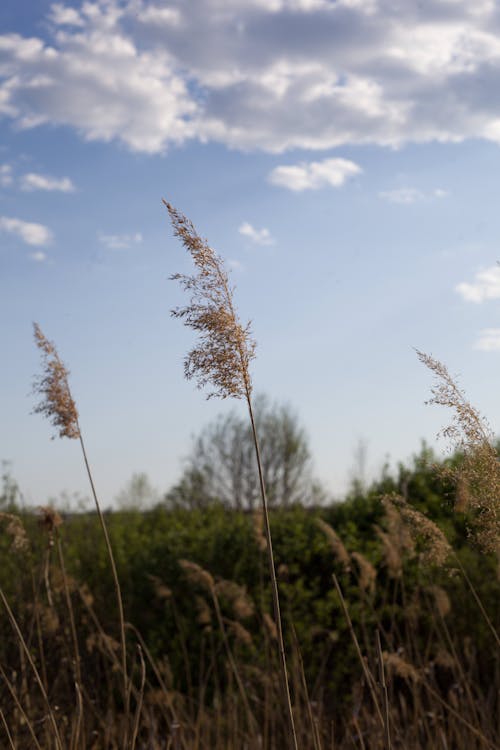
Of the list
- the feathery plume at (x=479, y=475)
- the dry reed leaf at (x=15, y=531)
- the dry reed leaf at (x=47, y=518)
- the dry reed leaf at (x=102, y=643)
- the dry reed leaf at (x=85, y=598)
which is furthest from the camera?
the dry reed leaf at (x=85, y=598)

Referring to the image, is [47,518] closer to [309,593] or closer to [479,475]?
[479,475]

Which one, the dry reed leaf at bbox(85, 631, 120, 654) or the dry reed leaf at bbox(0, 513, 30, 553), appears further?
the dry reed leaf at bbox(85, 631, 120, 654)

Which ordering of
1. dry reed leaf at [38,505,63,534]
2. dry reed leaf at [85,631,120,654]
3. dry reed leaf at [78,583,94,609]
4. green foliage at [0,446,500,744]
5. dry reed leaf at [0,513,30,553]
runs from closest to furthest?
dry reed leaf at [0,513,30,553] < dry reed leaf at [38,505,63,534] < dry reed leaf at [85,631,120,654] < dry reed leaf at [78,583,94,609] < green foliage at [0,446,500,744]

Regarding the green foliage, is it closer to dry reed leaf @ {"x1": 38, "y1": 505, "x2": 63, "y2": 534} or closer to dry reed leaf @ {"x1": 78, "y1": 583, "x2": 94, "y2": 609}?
dry reed leaf @ {"x1": 78, "y1": 583, "x2": 94, "y2": 609}

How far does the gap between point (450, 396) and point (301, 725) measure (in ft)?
8.84

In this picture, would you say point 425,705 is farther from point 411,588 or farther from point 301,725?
point 301,725

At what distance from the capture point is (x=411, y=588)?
6.31 m

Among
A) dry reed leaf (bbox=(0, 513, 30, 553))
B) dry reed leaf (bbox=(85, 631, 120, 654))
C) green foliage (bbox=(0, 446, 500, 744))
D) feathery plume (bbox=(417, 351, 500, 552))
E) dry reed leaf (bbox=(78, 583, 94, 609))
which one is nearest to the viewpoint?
feathery plume (bbox=(417, 351, 500, 552))

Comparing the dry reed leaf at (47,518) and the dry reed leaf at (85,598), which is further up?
the dry reed leaf at (47,518)

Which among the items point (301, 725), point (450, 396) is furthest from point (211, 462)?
point (450, 396)

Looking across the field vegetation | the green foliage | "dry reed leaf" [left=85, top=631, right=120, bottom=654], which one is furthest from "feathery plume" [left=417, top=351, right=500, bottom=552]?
the green foliage

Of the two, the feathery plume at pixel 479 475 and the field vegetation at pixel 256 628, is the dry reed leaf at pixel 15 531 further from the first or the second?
the feathery plume at pixel 479 475

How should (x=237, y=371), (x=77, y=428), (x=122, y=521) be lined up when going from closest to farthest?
(x=237, y=371) → (x=77, y=428) → (x=122, y=521)

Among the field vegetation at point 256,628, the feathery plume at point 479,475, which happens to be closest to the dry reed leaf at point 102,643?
the field vegetation at point 256,628
